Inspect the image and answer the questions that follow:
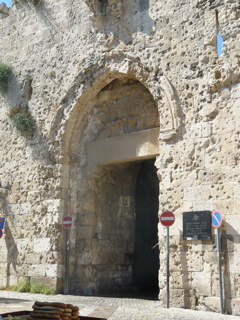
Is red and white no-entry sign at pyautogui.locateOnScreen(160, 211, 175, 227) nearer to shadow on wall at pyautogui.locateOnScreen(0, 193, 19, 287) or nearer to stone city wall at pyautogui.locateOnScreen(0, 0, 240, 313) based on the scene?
stone city wall at pyautogui.locateOnScreen(0, 0, 240, 313)

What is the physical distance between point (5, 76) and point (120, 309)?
24.3 ft

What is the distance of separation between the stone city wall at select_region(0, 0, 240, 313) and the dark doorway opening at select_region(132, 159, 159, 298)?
0.39 meters

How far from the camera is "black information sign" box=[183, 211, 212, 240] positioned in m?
8.11

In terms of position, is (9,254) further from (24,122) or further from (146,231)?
(146,231)

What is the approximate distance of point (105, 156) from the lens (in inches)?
422

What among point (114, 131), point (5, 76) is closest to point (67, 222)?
point (114, 131)

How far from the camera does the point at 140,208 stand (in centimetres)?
1255

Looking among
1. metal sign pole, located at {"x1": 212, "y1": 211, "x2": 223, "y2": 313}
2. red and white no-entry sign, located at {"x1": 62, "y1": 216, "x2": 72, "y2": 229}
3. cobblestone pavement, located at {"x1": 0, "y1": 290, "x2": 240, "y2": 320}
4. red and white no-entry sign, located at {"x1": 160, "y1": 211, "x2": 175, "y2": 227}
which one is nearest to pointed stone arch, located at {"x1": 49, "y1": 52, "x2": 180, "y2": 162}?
red and white no-entry sign, located at {"x1": 62, "y1": 216, "x2": 72, "y2": 229}

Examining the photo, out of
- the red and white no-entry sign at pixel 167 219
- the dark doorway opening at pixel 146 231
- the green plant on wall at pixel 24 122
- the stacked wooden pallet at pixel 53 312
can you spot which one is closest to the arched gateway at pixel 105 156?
the dark doorway opening at pixel 146 231

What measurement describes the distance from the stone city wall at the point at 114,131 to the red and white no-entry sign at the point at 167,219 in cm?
37

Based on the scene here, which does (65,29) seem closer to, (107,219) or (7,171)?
(7,171)

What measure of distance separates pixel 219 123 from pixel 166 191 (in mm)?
1673

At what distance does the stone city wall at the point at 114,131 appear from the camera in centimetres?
827

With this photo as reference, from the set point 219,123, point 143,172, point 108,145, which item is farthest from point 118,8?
point 143,172
